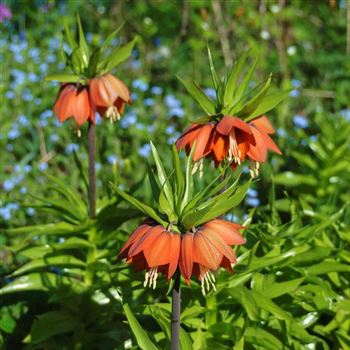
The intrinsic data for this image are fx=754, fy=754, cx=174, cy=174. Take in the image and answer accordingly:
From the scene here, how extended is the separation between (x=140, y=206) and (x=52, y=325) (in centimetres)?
93

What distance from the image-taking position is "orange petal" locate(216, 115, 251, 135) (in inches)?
57.9

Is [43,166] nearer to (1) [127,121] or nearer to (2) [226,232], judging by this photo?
(1) [127,121]

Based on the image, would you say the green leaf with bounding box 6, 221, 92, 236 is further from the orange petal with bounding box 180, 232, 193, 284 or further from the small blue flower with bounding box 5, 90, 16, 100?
the small blue flower with bounding box 5, 90, 16, 100

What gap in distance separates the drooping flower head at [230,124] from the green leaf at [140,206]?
266 millimetres

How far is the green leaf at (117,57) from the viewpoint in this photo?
1.85m

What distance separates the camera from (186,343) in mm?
1474

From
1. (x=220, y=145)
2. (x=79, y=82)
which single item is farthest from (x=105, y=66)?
(x=220, y=145)

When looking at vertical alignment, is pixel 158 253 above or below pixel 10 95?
below

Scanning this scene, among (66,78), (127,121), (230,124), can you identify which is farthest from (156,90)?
(230,124)

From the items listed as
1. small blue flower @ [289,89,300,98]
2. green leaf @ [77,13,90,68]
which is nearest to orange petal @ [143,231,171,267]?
green leaf @ [77,13,90,68]

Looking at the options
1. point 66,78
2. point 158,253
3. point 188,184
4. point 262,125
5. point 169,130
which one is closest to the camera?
point 158,253

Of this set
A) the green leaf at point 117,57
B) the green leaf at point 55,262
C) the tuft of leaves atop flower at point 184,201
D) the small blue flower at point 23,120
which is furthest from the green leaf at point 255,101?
the small blue flower at point 23,120

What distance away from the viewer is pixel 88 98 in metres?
1.91

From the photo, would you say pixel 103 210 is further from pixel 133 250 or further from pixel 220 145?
pixel 133 250
